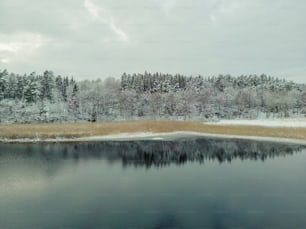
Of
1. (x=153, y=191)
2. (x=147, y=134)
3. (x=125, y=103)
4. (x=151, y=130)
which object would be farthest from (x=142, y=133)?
(x=125, y=103)

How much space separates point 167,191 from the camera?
15305 mm

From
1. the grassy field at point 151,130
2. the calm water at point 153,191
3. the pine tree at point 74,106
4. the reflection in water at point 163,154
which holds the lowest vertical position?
the reflection in water at point 163,154

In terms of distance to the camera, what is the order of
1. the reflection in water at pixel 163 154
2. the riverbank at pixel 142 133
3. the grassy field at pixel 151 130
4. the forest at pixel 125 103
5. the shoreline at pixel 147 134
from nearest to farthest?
the reflection in water at pixel 163 154 < the shoreline at pixel 147 134 < the riverbank at pixel 142 133 < the grassy field at pixel 151 130 < the forest at pixel 125 103

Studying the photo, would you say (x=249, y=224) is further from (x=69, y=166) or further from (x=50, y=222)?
(x=69, y=166)

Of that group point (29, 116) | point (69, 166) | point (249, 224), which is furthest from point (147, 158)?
point (29, 116)

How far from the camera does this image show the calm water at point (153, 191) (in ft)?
37.6

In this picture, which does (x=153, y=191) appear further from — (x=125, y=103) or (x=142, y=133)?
(x=125, y=103)

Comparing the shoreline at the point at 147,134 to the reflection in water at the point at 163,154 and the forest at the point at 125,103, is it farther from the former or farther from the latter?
the forest at the point at 125,103

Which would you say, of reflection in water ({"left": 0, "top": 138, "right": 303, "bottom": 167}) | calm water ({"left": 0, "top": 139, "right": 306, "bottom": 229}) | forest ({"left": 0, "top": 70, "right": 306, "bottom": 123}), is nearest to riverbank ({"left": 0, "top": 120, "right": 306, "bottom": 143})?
reflection in water ({"left": 0, "top": 138, "right": 303, "bottom": 167})

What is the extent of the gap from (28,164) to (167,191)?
13.2m

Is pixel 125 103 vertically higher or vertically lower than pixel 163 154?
higher

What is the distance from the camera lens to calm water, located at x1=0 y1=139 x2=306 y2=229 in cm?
1145

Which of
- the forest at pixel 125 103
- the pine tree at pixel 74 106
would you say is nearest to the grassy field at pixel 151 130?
the forest at pixel 125 103

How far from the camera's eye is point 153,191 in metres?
15.2
